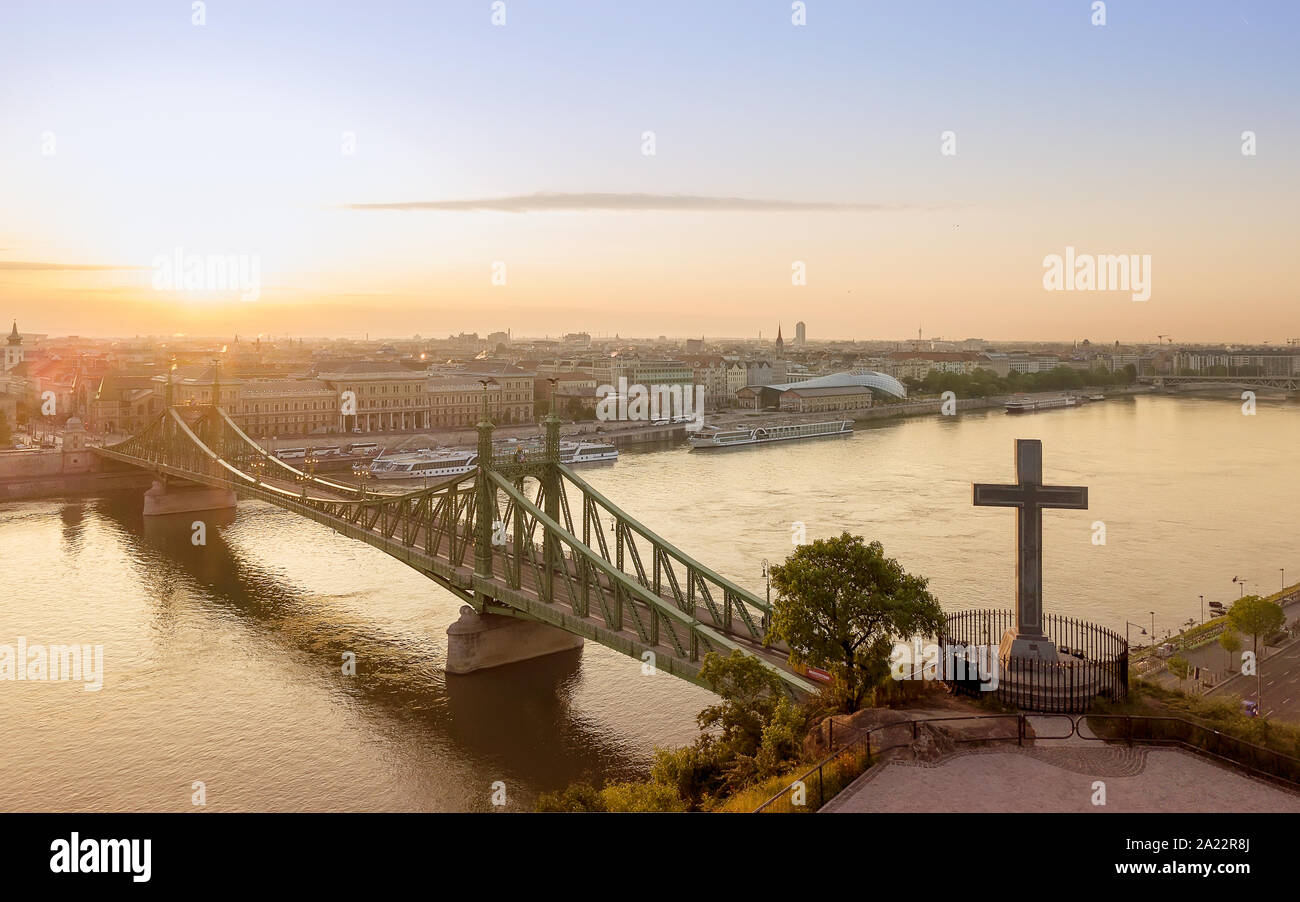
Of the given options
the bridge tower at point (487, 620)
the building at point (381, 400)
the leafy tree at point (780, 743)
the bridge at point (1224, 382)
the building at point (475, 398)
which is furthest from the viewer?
the bridge at point (1224, 382)

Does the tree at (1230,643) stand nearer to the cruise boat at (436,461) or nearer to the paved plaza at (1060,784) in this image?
the paved plaza at (1060,784)

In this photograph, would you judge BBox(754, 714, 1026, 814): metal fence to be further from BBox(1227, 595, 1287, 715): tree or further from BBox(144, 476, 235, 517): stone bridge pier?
BBox(144, 476, 235, 517): stone bridge pier

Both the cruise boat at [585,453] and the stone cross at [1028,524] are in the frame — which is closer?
the stone cross at [1028,524]

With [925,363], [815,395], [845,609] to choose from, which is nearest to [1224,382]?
[925,363]

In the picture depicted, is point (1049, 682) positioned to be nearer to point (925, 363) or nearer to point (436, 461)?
point (436, 461)

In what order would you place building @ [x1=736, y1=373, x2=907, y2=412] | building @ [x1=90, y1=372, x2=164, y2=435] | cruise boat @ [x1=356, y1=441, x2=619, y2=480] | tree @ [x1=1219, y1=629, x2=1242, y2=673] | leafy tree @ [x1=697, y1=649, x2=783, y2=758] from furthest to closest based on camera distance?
building @ [x1=736, y1=373, x2=907, y2=412]
building @ [x1=90, y1=372, x2=164, y2=435]
cruise boat @ [x1=356, y1=441, x2=619, y2=480]
tree @ [x1=1219, y1=629, x2=1242, y2=673]
leafy tree @ [x1=697, y1=649, x2=783, y2=758]

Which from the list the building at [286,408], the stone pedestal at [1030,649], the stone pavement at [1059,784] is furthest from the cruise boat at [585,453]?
the stone pavement at [1059,784]

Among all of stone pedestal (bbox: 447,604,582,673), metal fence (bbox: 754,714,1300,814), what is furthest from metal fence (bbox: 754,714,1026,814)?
stone pedestal (bbox: 447,604,582,673)
